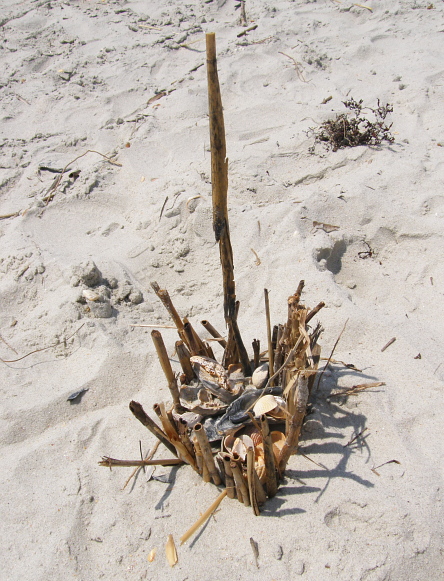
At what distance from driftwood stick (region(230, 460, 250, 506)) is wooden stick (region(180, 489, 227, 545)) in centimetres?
6

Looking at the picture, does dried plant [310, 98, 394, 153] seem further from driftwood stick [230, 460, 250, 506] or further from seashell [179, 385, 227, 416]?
driftwood stick [230, 460, 250, 506]

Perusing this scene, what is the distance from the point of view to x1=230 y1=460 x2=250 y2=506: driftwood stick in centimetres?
152

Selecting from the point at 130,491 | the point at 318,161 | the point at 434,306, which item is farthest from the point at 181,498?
the point at 318,161

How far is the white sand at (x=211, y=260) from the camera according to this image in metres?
1.67

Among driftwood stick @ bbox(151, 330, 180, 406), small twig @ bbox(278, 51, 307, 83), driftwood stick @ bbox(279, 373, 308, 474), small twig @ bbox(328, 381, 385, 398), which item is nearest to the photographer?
driftwood stick @ bbox(279, 373, 308, 474)

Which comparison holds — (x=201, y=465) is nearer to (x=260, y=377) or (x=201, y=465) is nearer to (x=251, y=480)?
(x=251, y=480)

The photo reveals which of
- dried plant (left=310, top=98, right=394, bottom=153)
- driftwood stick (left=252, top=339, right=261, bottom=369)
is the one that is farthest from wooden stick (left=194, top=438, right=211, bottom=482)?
dried plant (left=310, top=98, right=394, bottom=153)

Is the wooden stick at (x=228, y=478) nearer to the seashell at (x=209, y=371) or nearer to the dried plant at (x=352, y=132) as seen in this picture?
the seashell at (x=209, y=371)

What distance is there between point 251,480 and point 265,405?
0.26 metres

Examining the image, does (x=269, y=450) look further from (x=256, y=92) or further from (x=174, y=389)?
(x=256, y=92)

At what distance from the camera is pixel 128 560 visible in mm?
1646

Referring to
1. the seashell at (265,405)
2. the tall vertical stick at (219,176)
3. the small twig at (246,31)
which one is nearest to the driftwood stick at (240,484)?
the seashell at (265,405)

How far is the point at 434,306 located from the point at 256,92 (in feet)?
10.1

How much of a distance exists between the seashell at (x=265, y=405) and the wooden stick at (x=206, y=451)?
0.21m
